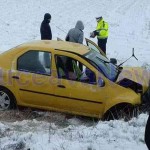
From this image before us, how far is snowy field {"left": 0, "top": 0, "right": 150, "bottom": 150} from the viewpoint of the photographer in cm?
589

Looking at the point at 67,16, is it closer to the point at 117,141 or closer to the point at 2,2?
the point at 2,2

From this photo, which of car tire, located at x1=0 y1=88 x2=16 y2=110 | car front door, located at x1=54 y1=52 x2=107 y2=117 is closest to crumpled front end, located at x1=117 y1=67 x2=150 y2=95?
car front door, located at x1=54 y1=52 x2=107 y2=117

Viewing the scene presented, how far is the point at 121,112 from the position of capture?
8.02 metres

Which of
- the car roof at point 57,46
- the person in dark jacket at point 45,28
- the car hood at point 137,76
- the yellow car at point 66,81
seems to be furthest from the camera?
the person in dark jacket at point 45,28

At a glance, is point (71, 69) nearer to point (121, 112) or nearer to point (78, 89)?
point (78, 89)

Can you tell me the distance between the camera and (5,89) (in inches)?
342

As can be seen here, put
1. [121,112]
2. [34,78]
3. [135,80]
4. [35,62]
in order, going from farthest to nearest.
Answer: [35,62]
[34,78]
[135,80]
[121,112]

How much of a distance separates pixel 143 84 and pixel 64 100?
1.57m

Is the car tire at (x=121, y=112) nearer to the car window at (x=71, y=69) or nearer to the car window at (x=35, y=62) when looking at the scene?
the car window at (x=71, y=69)

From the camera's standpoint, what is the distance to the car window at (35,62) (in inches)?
332

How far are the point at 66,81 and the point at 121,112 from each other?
1.22 m

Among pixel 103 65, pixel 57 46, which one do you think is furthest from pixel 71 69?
pixel 103 65

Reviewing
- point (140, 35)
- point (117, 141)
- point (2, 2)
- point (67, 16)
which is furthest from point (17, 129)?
point (2, 2)

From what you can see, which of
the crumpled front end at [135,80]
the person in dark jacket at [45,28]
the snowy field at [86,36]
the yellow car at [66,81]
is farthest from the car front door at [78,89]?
the person in dark jacket at [45,28]
